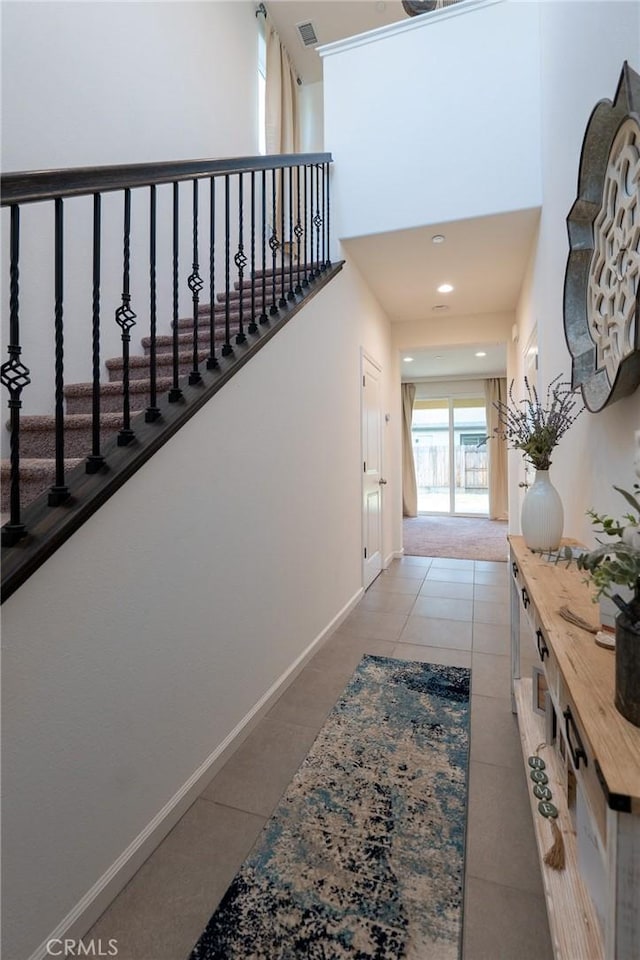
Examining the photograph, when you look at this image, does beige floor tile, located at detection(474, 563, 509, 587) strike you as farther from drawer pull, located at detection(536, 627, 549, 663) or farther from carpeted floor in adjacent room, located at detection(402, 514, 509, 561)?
drawer pull, located at detection(536, 627, 549, 663)

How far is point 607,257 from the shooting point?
4.82 feet

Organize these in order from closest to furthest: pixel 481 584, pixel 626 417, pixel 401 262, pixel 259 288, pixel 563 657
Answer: pixel 563 657 → pixel 626 417 → pixel 259 288 → pixel 401 262 → pixel 481 584

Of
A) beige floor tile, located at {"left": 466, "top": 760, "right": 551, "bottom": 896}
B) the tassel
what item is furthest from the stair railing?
beige floor tile, located at {"left": 466, "top": 760, "right": 551, "bottom": 896}

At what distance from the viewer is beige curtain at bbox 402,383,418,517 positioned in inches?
349

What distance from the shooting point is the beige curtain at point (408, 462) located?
29.1 ft

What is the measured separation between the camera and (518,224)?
2961mm

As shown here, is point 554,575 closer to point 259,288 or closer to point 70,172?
point 70,172

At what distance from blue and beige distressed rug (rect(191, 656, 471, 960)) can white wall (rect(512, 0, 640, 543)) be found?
46.7 inches

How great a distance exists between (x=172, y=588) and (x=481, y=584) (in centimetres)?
349

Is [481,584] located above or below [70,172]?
below

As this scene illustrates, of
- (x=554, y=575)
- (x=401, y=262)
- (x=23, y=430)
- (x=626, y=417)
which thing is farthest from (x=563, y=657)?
(x=401, y=262)

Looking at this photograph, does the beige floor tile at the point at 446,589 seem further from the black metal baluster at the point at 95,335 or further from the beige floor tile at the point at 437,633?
the black metal baluster at the point at 95,335

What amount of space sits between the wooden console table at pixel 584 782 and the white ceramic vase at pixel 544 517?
93 millimetres

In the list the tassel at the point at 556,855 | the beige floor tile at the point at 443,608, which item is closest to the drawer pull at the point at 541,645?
the tassel at the point at 556,855
